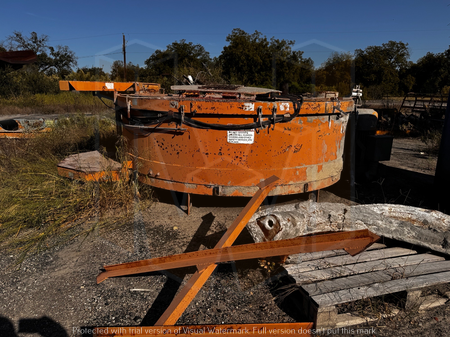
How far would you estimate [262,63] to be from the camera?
22453 millimetres

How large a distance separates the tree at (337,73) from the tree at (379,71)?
1.96m

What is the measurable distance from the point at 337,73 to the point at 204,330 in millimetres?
25965

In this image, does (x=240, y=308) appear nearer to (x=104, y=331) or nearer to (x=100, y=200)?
(x=104, y=331)

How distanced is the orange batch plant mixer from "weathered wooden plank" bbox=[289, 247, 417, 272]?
1.23 m

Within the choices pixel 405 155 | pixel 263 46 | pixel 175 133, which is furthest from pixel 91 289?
pixel 263 46

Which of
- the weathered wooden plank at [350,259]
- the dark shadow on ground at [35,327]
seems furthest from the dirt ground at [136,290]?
the weathered wooden plank at [350,259]

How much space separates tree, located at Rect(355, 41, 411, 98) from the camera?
28.5 meters

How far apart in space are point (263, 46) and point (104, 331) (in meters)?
24.6

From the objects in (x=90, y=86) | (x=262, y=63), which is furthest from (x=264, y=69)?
(x=90, y=86)

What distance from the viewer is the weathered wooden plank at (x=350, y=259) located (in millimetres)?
2671

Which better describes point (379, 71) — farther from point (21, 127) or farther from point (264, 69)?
point (21, 127)

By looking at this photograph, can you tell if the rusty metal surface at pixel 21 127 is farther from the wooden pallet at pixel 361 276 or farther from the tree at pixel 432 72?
the tree at pixel 432 72

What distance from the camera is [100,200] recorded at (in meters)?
4.03

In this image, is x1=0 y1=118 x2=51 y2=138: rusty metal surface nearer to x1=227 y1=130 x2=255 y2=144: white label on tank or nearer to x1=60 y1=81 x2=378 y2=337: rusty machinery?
x1=60 y1=81 x2=378 y2=337: rusty machinery
